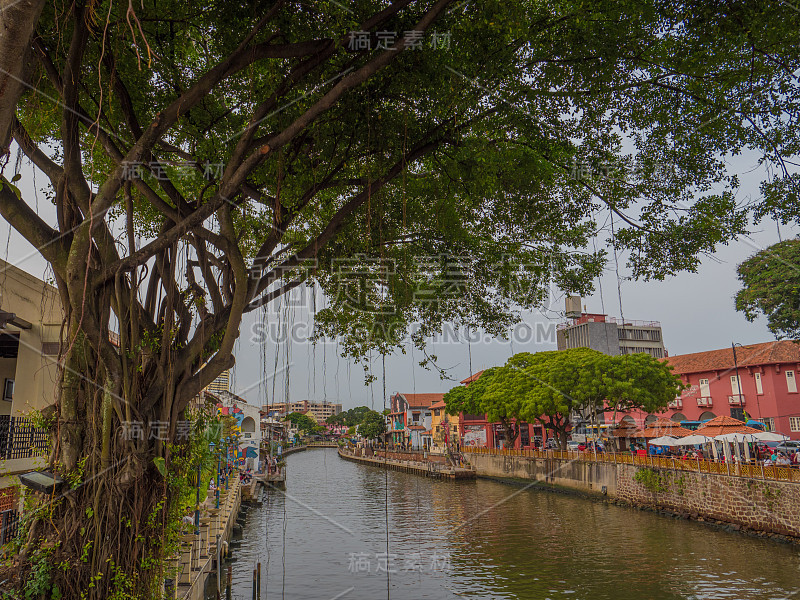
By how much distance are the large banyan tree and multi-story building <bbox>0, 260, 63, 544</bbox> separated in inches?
132

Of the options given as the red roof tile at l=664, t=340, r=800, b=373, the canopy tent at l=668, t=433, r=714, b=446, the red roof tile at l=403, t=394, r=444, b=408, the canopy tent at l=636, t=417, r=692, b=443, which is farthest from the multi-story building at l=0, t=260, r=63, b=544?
the red roof tile at l=403, t=394, r=444, b=408

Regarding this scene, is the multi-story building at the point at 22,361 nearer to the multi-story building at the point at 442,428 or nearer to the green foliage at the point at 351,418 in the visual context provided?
the multi-story building at the point at 442,428

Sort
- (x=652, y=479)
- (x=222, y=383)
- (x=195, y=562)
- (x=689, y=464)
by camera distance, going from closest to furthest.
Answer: (x=195, y=562) < (x=689, y=464) < (x=652, y=479) < (x=222, y=383)

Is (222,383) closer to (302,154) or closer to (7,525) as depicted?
(7,525)

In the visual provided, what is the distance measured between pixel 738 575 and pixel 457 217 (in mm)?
11495

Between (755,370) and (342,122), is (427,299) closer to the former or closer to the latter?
(342,122)

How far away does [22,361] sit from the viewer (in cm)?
1151

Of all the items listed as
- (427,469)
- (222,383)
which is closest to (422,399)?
(222,383)

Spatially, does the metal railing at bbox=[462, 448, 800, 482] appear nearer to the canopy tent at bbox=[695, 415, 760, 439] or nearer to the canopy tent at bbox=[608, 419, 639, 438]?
the canopy tent at bbox=[695, 415, 760, 439]

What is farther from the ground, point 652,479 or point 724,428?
point 724,428

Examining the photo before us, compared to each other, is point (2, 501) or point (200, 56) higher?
point (200, 56)

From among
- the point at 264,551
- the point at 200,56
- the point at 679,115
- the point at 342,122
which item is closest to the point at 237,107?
the point at 200,56

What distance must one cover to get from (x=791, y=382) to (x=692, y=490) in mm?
15681

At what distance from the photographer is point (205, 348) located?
270 inches
